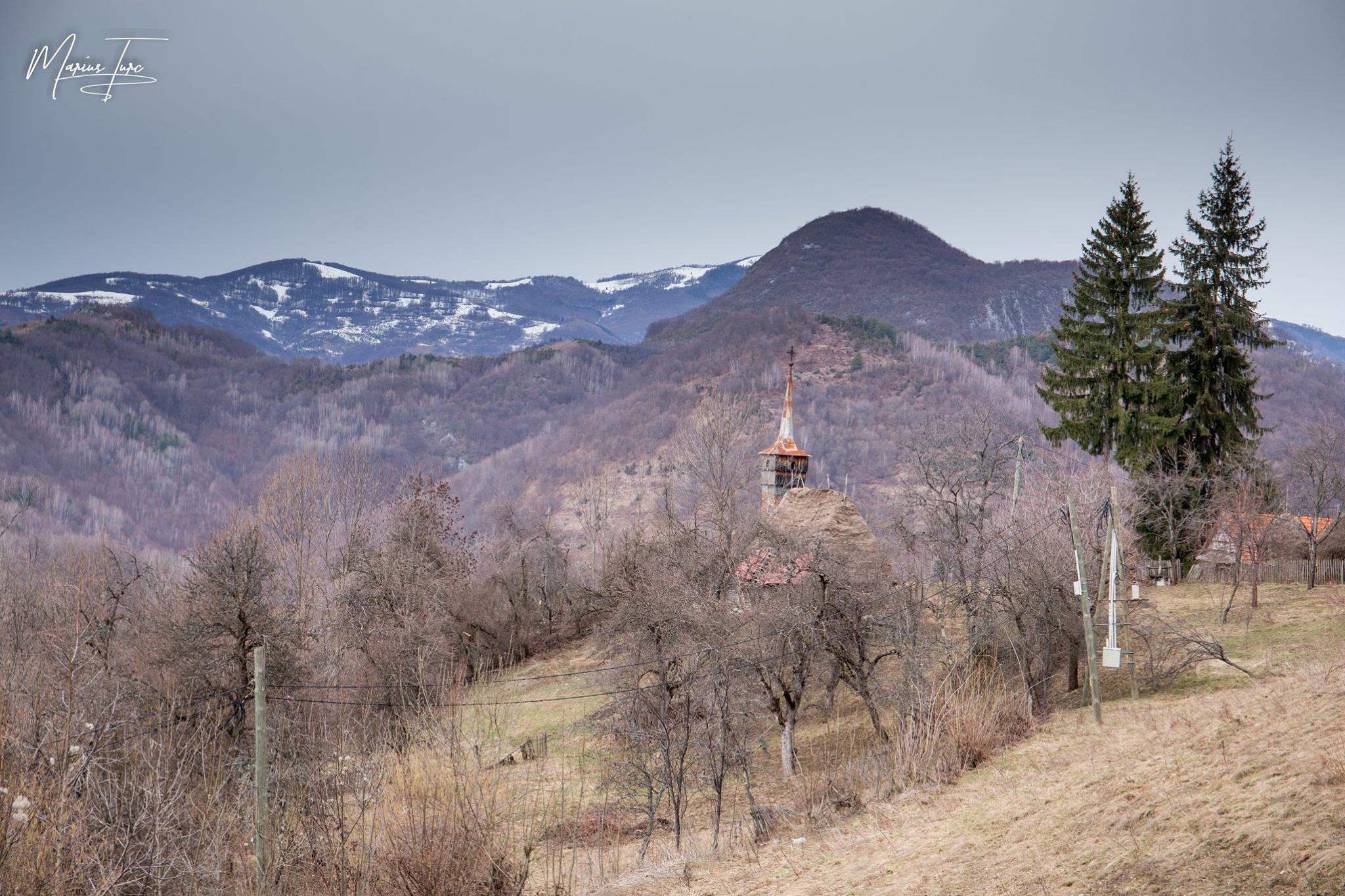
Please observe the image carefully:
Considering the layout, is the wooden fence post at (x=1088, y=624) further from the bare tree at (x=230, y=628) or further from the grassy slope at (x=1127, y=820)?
the bare tree at (x=230, y=628)

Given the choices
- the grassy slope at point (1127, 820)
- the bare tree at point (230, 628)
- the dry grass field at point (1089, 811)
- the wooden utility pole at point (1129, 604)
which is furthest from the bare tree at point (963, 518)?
the bare tree at point (230, 628)

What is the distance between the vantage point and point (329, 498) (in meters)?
55.5

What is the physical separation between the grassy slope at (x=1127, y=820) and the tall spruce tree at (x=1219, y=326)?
1865 centimetres

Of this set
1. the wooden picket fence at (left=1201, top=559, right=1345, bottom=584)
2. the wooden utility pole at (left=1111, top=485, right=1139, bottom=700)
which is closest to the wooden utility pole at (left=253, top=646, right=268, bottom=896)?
the wooden utility pole at (left=1111, top=485, right=1139, bottom=700)

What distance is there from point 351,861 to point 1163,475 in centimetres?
2971

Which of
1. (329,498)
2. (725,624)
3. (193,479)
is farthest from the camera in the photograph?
(193,479)

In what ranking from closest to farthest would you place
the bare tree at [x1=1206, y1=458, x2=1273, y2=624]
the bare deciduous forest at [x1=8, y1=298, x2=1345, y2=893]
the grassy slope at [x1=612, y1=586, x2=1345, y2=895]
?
the grassy slope at [x1=612, y1=586, x2=1345, y2=895] < the bare deciduous forest at [x1=8, y1=298, x2=1345, y2=893] < the bare tree at [x1=1206, y1=458, x2=1273, y2=624]

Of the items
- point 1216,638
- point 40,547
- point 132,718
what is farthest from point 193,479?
point 1216,638

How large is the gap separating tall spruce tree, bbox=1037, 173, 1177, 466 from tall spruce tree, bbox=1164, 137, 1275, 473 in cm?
100

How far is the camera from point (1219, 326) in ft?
122

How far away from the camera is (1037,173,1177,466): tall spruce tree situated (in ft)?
123

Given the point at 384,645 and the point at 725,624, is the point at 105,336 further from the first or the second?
the point at 725,624

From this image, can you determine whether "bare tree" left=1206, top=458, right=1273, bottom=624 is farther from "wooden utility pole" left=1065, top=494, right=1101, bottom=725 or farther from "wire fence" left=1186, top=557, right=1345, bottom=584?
"wooden utility pole" left=1065, top=494, right=1101, bottom=725

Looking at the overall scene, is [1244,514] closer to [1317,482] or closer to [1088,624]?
[1317,482]
